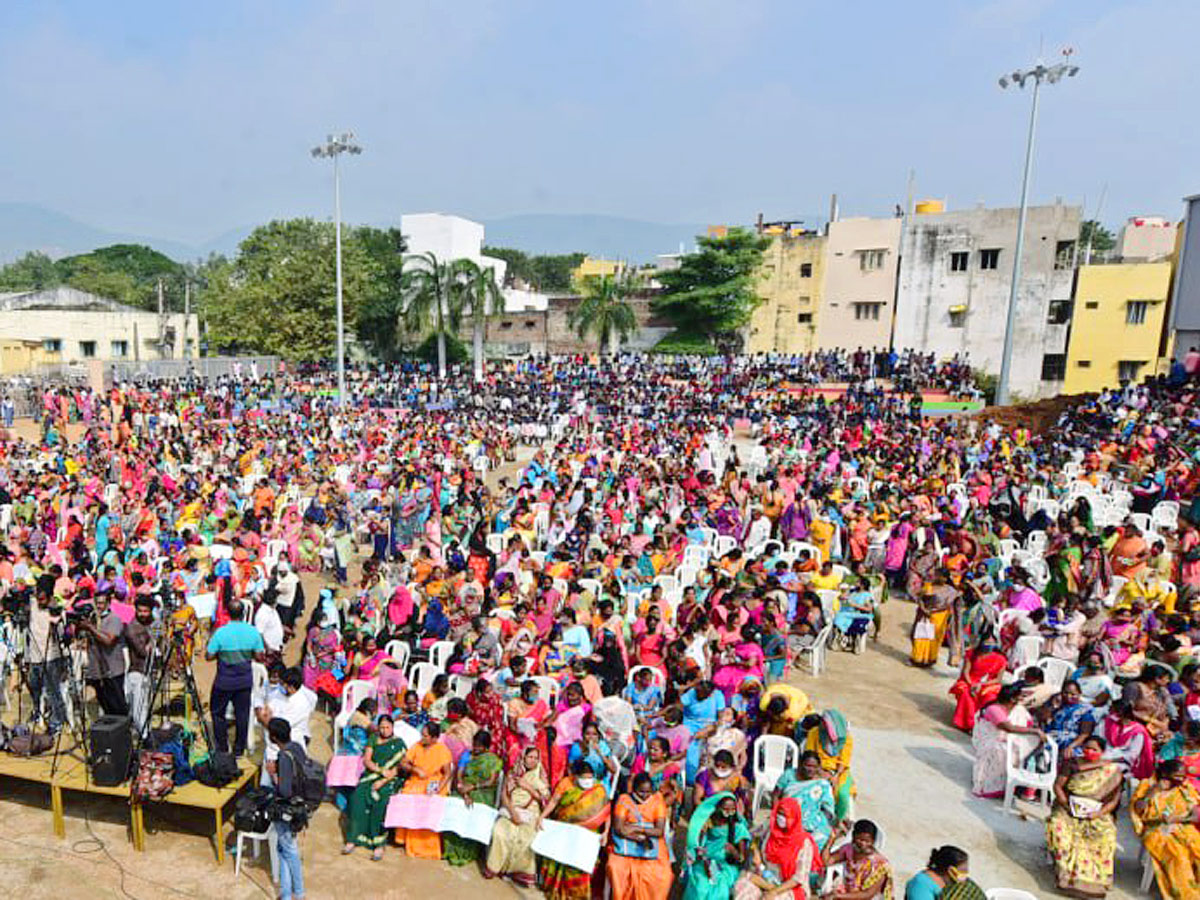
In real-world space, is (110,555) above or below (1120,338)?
below

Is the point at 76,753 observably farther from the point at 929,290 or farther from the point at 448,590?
the point at 929,290

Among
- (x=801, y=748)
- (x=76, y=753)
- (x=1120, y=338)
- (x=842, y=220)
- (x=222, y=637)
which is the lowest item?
(x=76, y=753)

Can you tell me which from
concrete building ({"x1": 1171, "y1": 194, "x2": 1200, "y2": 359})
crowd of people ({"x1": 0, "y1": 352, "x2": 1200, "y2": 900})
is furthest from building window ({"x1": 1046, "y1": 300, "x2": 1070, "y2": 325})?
crowd of people ({"x1": 0, "y1": 352, "x2": 1200, "y2": 900})

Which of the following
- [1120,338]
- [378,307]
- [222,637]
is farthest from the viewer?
[378,307]

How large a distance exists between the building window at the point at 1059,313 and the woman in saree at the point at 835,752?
1354 inches

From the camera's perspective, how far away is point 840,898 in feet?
14.9

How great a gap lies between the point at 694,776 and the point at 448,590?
3344 millimetres

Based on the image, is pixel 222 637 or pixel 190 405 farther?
pixel 190 405

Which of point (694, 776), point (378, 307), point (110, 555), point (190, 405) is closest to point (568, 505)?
point (110, 555)

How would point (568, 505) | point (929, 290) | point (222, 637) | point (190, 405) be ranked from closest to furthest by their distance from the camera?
point (222, 637) → point (568, 505) → point (190, 405) → point (929, 290)

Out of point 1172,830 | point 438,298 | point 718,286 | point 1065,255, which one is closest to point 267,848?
point 1172,830

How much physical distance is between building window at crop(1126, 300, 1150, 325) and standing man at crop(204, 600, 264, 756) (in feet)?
117

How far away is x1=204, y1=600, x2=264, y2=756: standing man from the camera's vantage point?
6.28 m

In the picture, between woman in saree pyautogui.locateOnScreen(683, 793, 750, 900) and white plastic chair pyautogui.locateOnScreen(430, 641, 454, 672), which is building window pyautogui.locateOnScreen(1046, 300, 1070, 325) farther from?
woman in saree pyautogui.locateOnScreen(683, 793, 750, 900)
